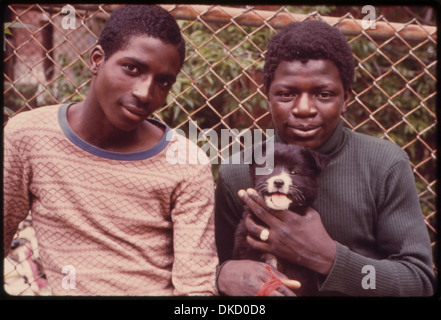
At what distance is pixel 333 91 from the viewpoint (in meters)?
1.33

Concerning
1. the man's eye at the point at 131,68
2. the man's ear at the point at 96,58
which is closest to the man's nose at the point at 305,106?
the man's eye at the point at 131,68

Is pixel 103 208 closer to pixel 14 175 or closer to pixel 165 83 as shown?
pixel 14 175

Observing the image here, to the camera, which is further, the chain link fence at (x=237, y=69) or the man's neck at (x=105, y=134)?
the chain link fence at (x=237, y=69)

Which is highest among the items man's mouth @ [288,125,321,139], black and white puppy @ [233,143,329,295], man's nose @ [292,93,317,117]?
man's nose @ [292,93,317,117]

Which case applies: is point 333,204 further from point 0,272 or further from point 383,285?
point 0,272

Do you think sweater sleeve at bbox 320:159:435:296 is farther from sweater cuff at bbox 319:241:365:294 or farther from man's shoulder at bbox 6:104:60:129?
man's shoulder at bbox 6:104:60:129

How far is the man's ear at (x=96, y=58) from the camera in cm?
135

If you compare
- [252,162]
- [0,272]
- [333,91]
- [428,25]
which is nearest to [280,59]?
[333,91]

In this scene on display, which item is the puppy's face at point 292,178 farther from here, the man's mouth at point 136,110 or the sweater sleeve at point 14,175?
the sweater sleeve at point 14,175

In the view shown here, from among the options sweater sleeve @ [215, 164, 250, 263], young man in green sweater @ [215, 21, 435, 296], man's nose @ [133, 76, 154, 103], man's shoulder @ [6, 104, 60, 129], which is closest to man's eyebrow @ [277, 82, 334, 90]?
young man in green sweater @ [215, 21, 435, 296]

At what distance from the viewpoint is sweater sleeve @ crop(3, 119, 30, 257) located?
4.47 feet

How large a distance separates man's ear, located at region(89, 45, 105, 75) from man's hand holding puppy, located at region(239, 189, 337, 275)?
1.92 ft

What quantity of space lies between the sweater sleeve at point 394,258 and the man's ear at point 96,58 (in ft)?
2.91

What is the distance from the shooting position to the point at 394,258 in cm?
137
